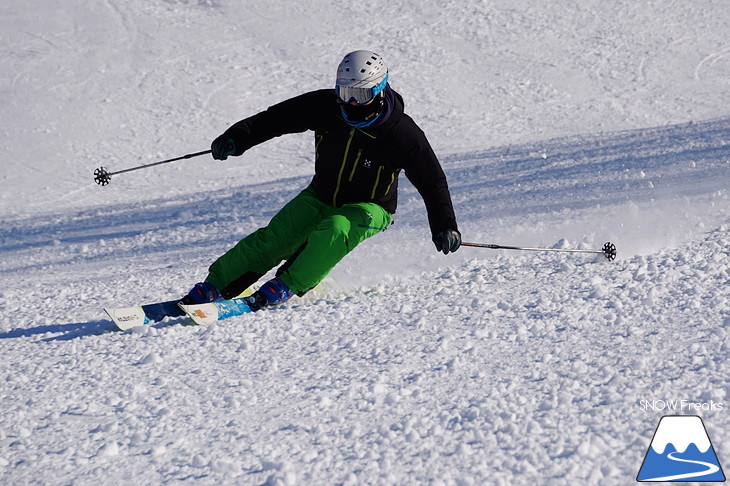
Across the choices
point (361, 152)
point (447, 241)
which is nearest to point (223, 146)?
point (361, 152)

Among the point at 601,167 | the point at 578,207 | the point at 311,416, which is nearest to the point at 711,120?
the point at 601,167

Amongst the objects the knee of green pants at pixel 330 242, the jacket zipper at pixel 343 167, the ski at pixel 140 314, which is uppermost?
the jacket zipper at pixel 343 167

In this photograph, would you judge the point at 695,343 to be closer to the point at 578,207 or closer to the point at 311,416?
the point at 311,416

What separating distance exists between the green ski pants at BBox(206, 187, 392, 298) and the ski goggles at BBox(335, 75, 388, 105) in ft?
2.01

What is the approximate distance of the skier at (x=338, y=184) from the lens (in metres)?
4.52

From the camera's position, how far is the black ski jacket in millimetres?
4598

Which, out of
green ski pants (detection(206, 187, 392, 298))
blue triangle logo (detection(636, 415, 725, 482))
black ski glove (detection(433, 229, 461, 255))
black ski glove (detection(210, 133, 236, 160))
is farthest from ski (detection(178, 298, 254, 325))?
blue triangle logo (detection(636, 415, 725, 482))

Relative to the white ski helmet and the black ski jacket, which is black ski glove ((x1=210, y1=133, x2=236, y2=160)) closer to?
the black ski jacket

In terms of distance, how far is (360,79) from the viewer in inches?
173

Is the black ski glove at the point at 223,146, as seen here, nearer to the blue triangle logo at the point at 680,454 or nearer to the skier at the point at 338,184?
the skier at the point at 338,184

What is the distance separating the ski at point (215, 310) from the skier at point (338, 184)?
73 millimetres

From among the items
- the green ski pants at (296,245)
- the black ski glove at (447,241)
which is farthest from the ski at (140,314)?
the black ski glove at (447,241)

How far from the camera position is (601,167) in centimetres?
811

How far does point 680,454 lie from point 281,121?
2991 mm
